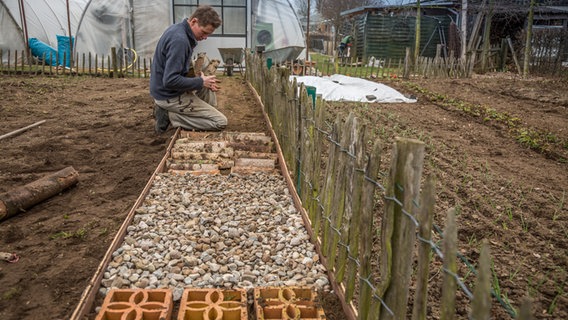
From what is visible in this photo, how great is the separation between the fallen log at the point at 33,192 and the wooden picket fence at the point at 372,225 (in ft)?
7.32

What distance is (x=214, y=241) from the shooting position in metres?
3.52

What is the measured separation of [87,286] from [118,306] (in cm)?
34

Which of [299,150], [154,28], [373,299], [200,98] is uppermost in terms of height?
[154,28]

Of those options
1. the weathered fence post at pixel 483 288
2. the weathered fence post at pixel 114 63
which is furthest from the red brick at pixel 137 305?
the weathered fence post at pixel 114 63

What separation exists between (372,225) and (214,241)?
5.06 feet

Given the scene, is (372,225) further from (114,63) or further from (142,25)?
(142,25)

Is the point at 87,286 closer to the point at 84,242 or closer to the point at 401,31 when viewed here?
the point at 84,242

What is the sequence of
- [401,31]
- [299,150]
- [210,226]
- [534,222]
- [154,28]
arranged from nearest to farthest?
[210,226] < [534,222] < [299,150] < [154,28] < [401,31]

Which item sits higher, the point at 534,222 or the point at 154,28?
the point at 154,28

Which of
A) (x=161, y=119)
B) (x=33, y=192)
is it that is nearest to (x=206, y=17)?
(x=161, y=119)

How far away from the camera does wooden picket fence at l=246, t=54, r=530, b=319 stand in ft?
5.34

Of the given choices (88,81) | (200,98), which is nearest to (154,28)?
(88,81)

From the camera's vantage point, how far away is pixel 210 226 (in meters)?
3.77

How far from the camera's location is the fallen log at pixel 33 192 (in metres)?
3.77
